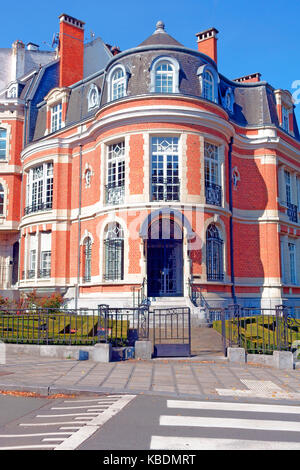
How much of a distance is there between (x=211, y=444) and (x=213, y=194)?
1513 centimetres

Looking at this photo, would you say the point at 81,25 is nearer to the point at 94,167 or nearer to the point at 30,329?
the point at 94,167

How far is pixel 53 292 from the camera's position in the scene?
2117cm

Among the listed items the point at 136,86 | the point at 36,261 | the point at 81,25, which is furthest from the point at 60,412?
the point at 81,25

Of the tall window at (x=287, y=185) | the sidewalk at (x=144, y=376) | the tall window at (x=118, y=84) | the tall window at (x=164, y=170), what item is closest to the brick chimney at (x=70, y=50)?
the tall window at (x=118, y=84)

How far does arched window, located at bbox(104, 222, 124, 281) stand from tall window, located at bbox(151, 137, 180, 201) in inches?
84.3

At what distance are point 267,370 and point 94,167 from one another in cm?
1351

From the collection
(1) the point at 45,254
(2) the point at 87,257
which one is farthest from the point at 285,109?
(1) the point at 45,254

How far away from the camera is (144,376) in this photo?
28.9 feet

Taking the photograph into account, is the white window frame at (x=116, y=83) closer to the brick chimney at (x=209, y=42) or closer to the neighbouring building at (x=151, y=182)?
the neighbouring building at (x=151, y=182)

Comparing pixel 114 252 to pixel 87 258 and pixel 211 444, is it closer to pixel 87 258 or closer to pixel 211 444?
pixel 87 258

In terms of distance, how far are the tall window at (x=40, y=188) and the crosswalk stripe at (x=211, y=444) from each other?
1872 centimetres

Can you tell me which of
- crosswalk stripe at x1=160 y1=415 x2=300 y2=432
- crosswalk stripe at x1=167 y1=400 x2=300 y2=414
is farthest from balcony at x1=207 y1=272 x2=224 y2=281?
crosswalk stripe at x1=160 y1=415 x2=300 y2=432

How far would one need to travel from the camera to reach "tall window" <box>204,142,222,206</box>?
1898 centimetres

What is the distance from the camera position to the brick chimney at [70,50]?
24.9 m
